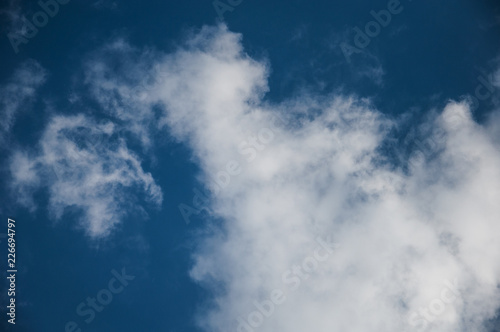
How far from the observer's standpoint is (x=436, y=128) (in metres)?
39.4

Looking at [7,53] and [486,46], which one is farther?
[486,46]

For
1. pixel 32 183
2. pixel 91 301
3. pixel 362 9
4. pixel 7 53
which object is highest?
pixel 362 9

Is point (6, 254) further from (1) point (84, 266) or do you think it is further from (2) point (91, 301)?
(2) point (91, 301)

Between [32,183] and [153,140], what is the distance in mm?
14969

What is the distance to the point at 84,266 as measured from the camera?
37.6 m

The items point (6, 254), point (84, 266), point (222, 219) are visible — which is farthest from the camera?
point (222, 219)

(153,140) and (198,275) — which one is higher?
(153,140)

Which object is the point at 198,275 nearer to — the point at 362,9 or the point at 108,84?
the point at 108,84

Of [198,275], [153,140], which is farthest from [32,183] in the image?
[198,275]

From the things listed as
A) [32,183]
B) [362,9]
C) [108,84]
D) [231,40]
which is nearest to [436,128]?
[362,9]

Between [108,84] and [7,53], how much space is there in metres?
11.3

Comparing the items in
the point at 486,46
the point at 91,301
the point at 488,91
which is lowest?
the point at 91,301

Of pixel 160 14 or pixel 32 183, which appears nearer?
pixel 32 183

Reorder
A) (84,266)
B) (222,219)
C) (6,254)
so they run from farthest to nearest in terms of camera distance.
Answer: (222,219), (84,266), (6,254)
